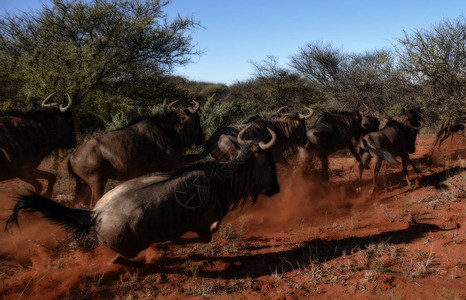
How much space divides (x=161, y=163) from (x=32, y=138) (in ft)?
7.54

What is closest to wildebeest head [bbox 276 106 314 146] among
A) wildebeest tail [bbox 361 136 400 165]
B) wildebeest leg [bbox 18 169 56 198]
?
wildebeest tail [bbox 361 136 400 165]

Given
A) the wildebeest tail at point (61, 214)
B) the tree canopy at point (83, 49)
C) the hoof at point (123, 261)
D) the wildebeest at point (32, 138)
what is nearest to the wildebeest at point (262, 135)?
the hoof at point (123, 261)

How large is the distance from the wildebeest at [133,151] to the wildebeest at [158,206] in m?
1.92

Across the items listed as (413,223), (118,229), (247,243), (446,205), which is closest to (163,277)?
(118,229)

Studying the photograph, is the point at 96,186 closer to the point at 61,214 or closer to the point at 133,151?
the point at 133,151

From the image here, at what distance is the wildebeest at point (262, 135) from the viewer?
6.11m

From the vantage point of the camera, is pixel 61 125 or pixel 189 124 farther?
pixel 189 124

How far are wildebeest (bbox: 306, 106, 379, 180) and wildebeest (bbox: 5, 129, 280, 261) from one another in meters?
3.90

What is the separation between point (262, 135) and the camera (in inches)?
256

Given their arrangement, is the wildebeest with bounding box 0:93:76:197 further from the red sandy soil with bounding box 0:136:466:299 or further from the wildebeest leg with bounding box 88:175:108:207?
the wildebeest leg with bounding box 88:175:108:207

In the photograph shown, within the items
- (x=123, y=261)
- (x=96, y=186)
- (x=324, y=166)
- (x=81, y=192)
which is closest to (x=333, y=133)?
(x=324, y=166)

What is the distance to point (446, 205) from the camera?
18.8ft

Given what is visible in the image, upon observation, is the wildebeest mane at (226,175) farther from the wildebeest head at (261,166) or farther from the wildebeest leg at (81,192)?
the wildebeest leg at (81,192)

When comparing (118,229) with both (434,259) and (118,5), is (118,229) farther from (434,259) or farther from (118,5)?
(118,5)
